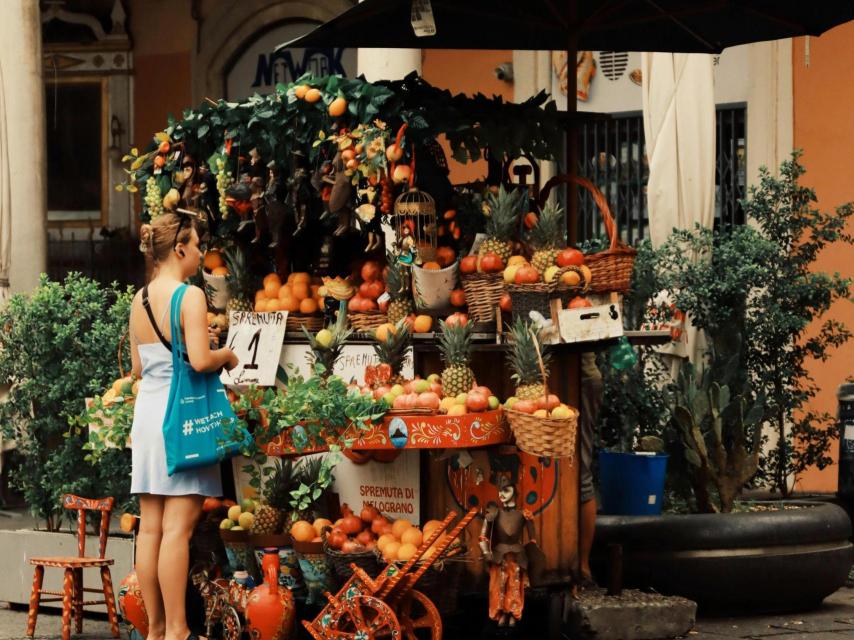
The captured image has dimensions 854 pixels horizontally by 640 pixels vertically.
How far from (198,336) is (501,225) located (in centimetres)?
145

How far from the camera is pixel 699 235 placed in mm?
10164

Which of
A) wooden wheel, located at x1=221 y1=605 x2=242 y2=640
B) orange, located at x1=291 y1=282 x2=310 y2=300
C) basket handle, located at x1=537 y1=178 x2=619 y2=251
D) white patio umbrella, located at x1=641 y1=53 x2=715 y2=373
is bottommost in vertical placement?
wooden wheel, located at x1=221 y1=605 x2=242 y2=640

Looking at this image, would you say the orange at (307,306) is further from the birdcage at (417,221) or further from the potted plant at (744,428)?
the potted plant at (744,428)

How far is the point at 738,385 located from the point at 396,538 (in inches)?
130

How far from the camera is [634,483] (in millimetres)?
8828

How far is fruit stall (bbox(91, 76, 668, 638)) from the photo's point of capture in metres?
7.02

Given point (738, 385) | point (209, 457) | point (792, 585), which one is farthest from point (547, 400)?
point (738, 385)

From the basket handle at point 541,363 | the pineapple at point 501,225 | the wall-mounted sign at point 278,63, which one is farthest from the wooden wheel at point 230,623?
the wall-mounted sign at point 278,63

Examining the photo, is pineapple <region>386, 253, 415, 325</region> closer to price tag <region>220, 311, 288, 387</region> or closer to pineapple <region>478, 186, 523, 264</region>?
pineapple <region>478, 186, 523, 264</region>

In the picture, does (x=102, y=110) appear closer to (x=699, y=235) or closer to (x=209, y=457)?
(x=699, y=235)

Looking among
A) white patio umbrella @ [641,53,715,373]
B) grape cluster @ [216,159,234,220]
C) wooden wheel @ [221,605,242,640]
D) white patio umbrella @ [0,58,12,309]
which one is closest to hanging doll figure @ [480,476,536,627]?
wooden wheel @ [221,605,242,640]

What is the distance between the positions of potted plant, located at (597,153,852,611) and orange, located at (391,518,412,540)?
1506 mm

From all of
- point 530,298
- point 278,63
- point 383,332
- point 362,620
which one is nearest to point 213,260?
point 383,332

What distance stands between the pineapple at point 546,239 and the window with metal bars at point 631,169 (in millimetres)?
6002
